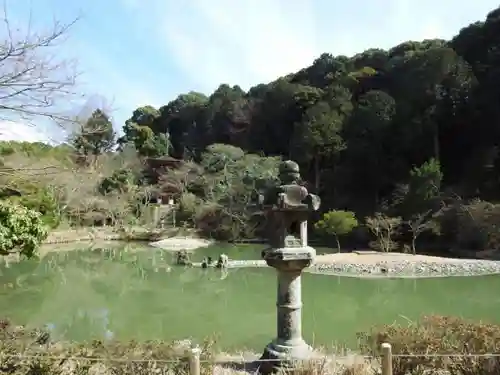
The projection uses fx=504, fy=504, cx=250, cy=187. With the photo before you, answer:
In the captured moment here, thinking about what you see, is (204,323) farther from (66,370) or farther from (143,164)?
(143,164)

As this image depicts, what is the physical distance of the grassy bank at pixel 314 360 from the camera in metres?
3.59

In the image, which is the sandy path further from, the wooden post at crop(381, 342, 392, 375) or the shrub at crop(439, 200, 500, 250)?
the wooden post at crop(381, 342, 392, 375)

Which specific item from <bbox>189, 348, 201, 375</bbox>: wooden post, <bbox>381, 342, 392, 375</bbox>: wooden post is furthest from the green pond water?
<bbox>381, 342, 392, 375</bbox>: wooden post

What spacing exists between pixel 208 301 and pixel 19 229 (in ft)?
16.3

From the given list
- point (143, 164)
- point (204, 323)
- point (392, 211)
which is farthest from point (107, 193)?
point (204, 323)

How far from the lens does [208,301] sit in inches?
424

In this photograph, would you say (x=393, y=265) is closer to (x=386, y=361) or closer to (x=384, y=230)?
(x=384, y=230)

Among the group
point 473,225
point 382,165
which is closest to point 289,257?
point 473,225

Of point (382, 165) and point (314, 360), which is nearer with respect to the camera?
point (314, 360)

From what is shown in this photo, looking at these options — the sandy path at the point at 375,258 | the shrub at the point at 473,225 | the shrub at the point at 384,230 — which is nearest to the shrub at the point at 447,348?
the sandy path at the point at 375,258

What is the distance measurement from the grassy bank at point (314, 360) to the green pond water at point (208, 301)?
6.52ft

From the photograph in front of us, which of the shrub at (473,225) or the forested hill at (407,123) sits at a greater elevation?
the forested hill at (407,123)

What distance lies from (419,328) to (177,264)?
12477mm

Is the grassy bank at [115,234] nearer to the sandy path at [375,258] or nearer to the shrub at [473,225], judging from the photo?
the sandy path at [375,258]
